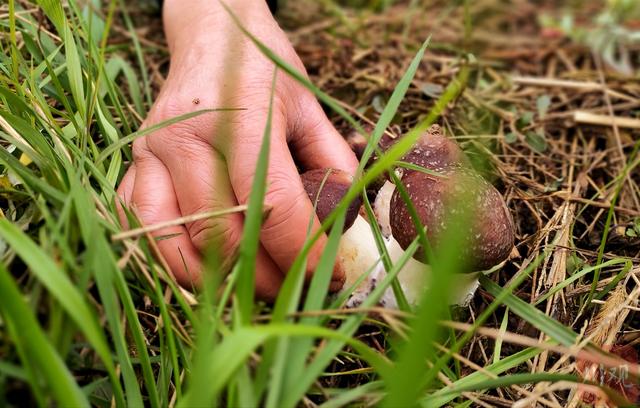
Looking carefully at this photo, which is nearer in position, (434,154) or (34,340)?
(34,340)

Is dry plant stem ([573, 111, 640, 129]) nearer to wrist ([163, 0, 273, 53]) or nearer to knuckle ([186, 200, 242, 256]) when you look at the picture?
wrist ([163, 0, 273, 53])

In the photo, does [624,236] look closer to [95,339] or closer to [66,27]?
[95,339]

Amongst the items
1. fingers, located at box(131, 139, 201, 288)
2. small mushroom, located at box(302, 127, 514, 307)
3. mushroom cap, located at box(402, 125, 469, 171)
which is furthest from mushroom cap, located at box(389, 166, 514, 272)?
fingers, located at box(131, 139, 201, 288)

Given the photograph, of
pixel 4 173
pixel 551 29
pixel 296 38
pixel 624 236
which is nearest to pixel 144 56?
pixel 296 38

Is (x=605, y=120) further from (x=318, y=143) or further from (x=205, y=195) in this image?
(x=205, y=195)

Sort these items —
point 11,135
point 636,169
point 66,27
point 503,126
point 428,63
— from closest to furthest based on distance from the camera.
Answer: point 11,135, point 66,27, point 636,169, point 503,126, point 428,63

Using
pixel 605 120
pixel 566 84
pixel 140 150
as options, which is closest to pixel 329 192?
pixel 140 150
